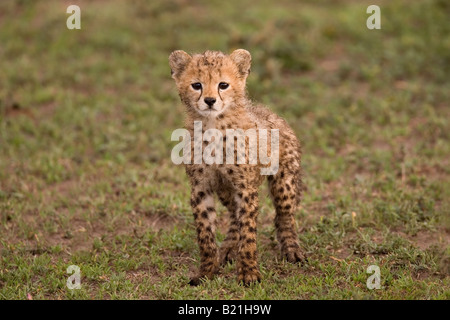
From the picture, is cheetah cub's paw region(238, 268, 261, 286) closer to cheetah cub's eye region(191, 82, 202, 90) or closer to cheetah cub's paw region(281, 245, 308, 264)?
cheetah cub's paw region(281, 245, 308, 264)

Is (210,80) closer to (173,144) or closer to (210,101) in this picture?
(210,101)

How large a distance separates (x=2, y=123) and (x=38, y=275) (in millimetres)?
4229

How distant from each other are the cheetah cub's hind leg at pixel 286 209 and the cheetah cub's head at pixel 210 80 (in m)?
0.97

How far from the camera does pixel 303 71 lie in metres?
11.3

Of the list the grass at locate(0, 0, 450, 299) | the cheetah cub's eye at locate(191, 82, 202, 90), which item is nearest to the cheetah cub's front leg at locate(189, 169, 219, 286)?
the grass at locate(0, 0, 450, 299)

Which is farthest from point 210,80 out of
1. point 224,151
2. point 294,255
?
point 294,255

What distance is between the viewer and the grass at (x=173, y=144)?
237 inches

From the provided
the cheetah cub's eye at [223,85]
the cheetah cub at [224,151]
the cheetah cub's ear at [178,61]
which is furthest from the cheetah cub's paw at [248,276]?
the cheetah cub's ear at [178,61]

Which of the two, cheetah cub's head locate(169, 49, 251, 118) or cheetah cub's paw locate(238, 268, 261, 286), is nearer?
cheetah cub's head locate(169, 49, 251, 118)

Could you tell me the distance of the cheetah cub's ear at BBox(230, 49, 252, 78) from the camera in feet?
19.0

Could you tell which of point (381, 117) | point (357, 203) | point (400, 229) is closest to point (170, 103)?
point (381, 117)

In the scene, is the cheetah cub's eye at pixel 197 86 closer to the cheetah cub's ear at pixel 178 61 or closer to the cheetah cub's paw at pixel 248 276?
the cheetah cub's ear at pixel 178 61

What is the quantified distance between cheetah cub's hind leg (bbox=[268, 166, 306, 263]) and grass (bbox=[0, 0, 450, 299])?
17 cm
